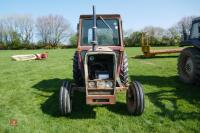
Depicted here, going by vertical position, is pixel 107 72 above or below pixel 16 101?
above

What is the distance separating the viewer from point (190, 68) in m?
10.1

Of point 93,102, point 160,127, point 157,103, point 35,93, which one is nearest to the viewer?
point 160,127

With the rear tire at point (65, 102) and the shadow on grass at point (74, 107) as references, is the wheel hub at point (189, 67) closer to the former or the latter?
the shadow on grass at point (74, 107)

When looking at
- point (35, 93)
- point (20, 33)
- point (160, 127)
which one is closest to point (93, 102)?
point (160, 127)

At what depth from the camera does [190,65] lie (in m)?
10.1

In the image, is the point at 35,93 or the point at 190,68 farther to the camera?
the point at 190,68

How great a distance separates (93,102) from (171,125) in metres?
1.64

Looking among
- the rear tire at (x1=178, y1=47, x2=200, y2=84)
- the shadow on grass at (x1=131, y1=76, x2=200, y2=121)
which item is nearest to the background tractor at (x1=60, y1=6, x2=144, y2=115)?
the shadow on grass at (x1=131, y1=76, x2=200, y2=121)

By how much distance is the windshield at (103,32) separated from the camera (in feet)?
27.4

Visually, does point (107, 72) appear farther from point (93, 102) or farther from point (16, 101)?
point (16, 101)

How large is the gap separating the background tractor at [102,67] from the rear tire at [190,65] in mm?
2319

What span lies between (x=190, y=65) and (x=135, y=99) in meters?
4.03

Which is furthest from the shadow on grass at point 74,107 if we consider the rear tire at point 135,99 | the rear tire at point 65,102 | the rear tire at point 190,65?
the rear tire at point 190,65

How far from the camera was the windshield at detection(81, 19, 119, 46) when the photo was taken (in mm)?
8352
